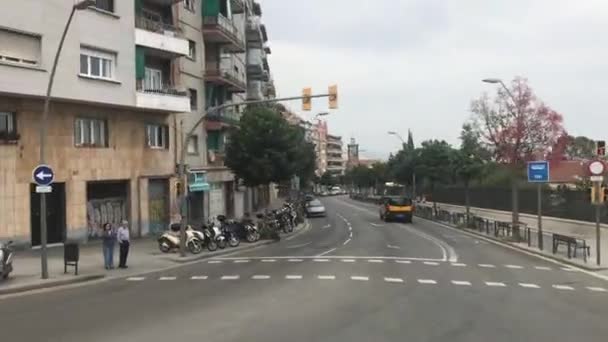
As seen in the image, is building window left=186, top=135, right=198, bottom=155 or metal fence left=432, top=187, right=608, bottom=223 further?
building window left=186, top=135, right=198, bottom=155

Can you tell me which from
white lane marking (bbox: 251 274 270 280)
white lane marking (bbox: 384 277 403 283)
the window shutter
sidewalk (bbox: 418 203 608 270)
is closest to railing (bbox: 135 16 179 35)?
the window shutter

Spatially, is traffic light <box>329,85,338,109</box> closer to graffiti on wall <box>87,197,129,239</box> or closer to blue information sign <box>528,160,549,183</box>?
blue information sign <box>528,160,549,183</box>

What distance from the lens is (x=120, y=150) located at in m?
31.8

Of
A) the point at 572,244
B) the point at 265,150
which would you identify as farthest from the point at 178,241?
the point at 572,244

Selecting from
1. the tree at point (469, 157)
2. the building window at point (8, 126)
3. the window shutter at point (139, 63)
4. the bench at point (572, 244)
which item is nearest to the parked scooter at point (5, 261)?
the building window at point (8, 126)

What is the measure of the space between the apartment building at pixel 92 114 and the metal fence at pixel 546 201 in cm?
2070

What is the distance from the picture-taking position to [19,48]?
82.2 feet

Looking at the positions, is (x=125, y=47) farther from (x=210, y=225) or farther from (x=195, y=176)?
(x=195, y=176)

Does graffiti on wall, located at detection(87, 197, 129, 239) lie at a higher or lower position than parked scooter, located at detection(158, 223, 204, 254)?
higher

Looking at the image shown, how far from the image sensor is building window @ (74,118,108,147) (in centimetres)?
2928

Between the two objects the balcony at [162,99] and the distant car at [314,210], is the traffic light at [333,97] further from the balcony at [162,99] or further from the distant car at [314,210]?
the distant car at [314,210]

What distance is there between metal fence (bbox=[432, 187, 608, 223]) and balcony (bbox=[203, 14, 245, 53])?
20.7m

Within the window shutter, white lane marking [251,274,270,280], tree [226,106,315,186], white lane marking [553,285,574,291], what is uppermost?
the window shutter

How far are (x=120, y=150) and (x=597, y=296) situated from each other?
2243 centimetres
